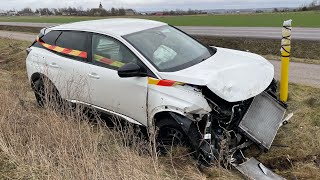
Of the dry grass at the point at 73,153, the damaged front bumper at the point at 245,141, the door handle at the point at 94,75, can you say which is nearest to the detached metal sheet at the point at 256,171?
the damaged front bumper at the point at 245,141

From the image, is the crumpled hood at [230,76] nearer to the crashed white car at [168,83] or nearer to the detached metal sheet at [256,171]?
the crashed white car at [168,83]

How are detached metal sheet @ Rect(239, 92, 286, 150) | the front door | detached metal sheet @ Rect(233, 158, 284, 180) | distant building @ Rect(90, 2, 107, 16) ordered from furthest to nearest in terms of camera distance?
distant building @ Rect(90, 2, 107, 16) < the front door < detached metal sheet @ Rect(239, 92, 286, 150) < detached metal sheet @ Rect(233, 158, 284, 180)

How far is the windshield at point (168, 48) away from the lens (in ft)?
16.2

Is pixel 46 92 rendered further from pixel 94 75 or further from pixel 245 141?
pixel 245 141

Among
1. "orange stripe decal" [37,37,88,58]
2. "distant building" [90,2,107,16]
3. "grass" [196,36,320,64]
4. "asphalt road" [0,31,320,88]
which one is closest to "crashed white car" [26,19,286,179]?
"orange stripe decal" [37,37,88,58]

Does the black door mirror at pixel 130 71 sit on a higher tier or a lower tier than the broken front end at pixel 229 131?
higher

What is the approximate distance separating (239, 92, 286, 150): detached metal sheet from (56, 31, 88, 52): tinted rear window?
2740 millimetres

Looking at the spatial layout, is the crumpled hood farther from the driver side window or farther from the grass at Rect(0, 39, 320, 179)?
the grass at Rect(0, 39, 320, 179)

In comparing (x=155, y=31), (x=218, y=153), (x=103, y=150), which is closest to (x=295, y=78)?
(x=155, y=31)

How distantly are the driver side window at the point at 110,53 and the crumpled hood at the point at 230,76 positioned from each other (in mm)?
717

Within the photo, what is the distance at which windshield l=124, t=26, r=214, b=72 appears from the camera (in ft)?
16.2

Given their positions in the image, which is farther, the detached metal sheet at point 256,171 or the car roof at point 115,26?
the car roof at point 115,26

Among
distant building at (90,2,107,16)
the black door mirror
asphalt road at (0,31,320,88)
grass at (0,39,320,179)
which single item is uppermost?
distant building at (90,2,107,16)

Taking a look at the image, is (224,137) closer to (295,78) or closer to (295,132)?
(295,132)
